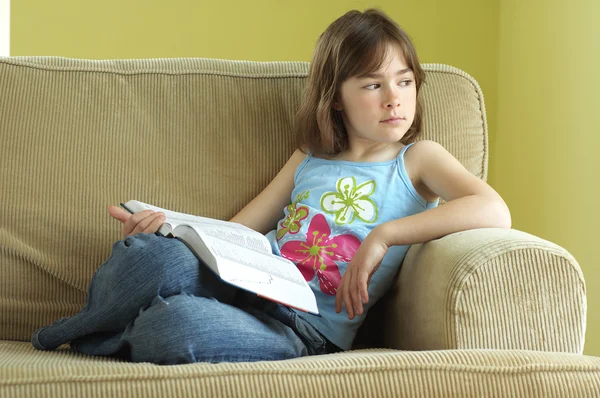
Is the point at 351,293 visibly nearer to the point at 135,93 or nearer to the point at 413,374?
the point at 413,374

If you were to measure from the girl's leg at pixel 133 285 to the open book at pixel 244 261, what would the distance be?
0.03 m

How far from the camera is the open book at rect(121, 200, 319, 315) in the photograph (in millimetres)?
1067

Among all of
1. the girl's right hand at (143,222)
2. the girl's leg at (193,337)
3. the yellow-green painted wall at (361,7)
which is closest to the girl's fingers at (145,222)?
the girl's right hand at (143,222)

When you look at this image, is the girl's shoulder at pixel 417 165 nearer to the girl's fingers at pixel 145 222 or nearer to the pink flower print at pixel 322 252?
the pink flower print at pixel 322 252

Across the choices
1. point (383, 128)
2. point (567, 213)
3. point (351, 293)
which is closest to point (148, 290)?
point (351, 293)

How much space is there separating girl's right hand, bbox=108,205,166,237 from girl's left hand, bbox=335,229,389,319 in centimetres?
30

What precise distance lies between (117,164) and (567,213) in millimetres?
1343

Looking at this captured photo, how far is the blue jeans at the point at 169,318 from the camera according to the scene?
3.42 feet

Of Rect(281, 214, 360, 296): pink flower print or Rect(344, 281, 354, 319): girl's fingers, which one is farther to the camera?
Rect(281, 214, 360, 296): pink flower print

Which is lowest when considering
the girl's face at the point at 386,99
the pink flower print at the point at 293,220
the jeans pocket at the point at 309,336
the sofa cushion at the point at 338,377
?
the jeans pocket at the point at 309,336

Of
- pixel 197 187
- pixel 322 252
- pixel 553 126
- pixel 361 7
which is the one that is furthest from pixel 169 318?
pixel 361 7

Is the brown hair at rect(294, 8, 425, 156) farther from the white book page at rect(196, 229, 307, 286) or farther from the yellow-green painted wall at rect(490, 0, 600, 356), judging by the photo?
the yellow-green painted wall at rect(490, 0, 600, 356)

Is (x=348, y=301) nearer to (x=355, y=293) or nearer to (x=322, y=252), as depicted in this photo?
(x=355, y=293)

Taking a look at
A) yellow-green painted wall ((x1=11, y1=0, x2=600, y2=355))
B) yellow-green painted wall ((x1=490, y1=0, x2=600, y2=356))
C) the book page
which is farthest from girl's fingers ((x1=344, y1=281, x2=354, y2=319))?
yellow-green painted wall ((x1=11, y1=0, x2=600, y2=355))
